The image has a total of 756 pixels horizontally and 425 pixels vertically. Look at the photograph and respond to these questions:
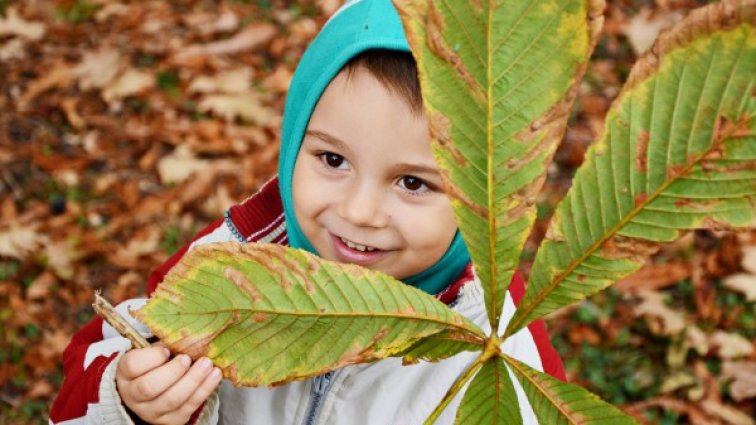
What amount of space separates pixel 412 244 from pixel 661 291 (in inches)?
67.7

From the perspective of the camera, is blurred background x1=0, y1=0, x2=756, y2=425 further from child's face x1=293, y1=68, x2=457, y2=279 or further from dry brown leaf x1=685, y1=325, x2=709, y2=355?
child's face x1=293, y1=68, x2=457, y2=279

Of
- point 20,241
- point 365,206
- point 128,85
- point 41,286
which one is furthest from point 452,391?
point 128,85

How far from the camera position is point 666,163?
472 mm

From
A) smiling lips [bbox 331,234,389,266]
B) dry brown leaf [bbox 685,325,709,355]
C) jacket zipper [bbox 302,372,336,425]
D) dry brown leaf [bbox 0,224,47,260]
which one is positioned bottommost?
jacket zipper [bbox 302,372,336,425]

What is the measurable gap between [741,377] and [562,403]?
1989 mm

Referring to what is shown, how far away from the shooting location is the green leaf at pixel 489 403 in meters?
0.54

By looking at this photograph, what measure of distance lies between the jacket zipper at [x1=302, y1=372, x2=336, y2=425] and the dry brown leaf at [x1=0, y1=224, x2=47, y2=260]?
5.88 ft

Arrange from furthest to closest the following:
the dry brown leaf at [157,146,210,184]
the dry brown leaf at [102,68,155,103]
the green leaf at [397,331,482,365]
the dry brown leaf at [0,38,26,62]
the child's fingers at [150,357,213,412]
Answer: the dry brown leaf at [0,38,26,62] < the dry brown leaf at [102,68,155,103] < the dry brown leaf at [157,146,210,184] < the child's fingers at [150,357,213,412] < the green leaf at [397,331,482,365]

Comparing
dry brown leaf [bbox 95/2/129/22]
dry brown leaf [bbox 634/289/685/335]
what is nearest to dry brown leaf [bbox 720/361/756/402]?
dry brown leaf [bbox 634/289/685/335]

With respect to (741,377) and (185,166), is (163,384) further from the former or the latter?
(185,166)

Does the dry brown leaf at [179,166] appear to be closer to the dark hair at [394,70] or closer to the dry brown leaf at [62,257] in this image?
the dry brown leaf at [62,257]

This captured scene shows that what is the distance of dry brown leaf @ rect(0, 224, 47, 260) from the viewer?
2689 millimetres

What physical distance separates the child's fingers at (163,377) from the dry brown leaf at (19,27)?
10.1ft

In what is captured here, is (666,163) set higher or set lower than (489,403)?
higher
